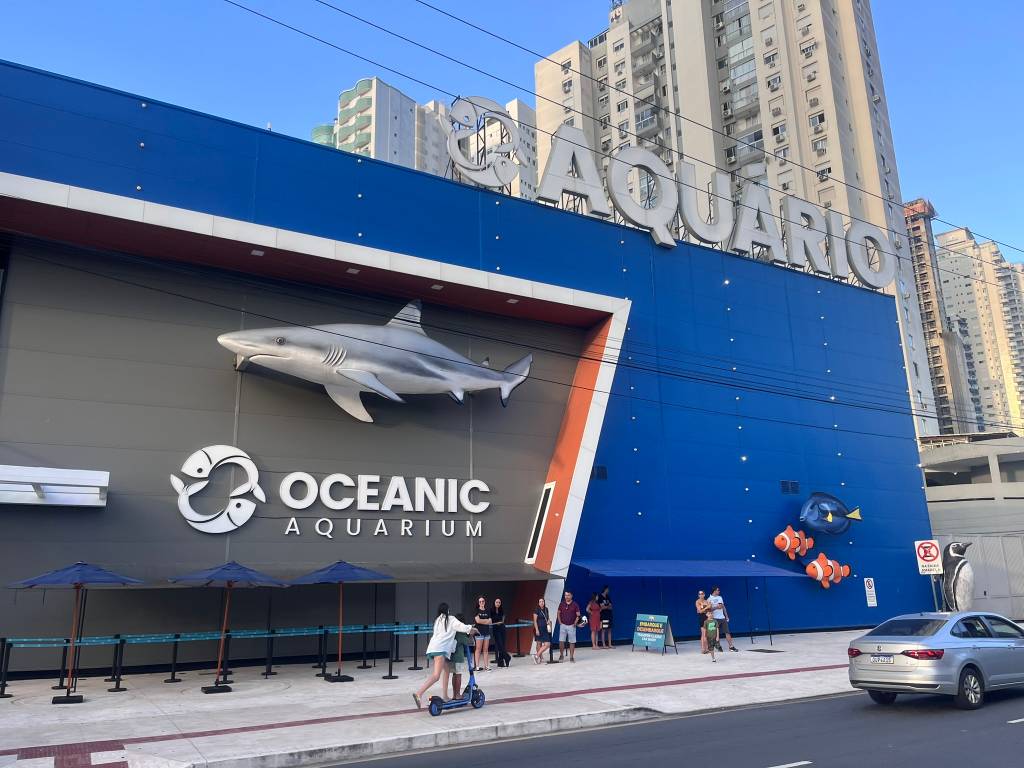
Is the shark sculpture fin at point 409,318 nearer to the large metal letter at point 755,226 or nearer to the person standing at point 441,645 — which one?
the person standing at point 441,645

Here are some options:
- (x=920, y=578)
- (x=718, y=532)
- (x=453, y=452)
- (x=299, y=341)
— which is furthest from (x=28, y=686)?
(x=920, y=578)

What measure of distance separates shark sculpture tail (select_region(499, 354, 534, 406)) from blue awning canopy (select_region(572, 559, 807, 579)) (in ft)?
16.9

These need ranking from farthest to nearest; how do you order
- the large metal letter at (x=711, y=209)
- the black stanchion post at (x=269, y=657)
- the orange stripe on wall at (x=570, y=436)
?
the large metal letter at (x=711, y=209) < the orange stripe on wall at (x=570, y=436) < the black stanchion post at (x=269, y=657)

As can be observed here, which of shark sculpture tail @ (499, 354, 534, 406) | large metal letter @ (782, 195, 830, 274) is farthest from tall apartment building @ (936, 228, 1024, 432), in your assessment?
shark sculpture tail @ (499, 354, 534, 406)

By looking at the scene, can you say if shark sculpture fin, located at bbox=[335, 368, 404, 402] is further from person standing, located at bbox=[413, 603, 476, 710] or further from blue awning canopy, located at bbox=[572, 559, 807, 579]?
person standing, located at bbox=[413, 603, 476, 710]

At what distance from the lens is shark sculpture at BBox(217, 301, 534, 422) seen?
1859 centimetres

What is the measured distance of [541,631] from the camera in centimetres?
1953

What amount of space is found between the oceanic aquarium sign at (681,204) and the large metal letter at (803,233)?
0.13 ft

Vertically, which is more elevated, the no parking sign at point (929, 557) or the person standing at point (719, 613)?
the no parking sign at point (929, 557)

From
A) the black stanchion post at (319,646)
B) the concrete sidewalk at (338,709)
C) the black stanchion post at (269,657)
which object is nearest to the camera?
the concrete sidewalk at (338,709)

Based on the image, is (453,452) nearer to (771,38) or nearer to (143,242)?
(143,242)

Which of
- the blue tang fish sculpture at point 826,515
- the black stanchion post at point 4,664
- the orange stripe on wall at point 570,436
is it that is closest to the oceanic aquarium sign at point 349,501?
the orange stripe on wall at point 570,436

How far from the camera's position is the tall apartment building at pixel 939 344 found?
331 feet

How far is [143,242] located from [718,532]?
18599mm
